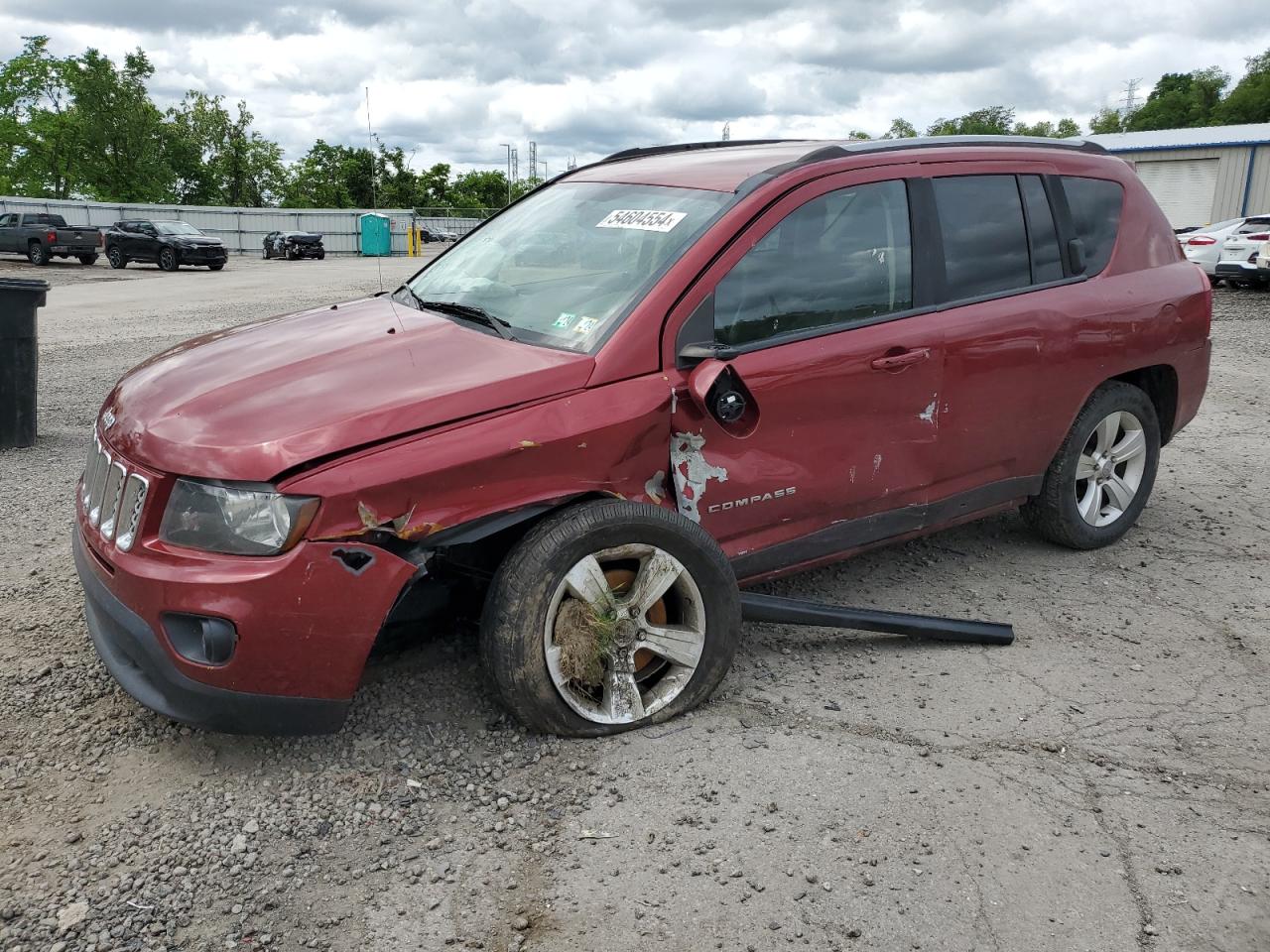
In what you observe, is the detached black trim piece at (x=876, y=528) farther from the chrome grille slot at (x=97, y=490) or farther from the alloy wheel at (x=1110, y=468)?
the chrome grille slot at (x=97, y=490)

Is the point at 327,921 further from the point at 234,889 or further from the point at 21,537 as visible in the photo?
the point at 21,537

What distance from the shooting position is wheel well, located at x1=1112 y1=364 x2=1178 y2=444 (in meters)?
5.05

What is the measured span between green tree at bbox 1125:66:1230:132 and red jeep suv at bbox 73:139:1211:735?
8909cm

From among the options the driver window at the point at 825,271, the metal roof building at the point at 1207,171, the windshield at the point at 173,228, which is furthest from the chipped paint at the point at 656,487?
the metal roof building at the point at 1207,171

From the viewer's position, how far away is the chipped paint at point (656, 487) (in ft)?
11.0

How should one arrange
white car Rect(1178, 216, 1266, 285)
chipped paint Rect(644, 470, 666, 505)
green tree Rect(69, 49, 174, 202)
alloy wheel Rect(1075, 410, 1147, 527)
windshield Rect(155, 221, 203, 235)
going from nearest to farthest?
chipped paint Rect(644, 470, 666, 505), alloy wheel Rect(1075, 410, 1147, 527), white car Rect(1178, 216, 1266, 285), windshield Rect(155, 221, 203, 235), green tree Rect(69, 49, 174, 202)

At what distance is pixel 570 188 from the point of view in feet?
14.6

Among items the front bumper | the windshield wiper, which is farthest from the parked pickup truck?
the windshield wiper

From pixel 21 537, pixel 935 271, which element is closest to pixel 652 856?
pixel 935 271

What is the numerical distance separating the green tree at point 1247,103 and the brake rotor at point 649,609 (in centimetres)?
8444

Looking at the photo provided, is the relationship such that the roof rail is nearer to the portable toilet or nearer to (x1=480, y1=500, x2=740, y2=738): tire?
(x1=480, y1=500, x2=740, y2=738): tire

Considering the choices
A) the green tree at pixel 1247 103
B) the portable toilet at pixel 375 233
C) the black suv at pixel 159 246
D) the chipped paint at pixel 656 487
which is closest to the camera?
the chipped paint at pixel 656 487

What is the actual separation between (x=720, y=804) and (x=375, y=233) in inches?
1801

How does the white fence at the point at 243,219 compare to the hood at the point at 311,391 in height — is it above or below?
above
